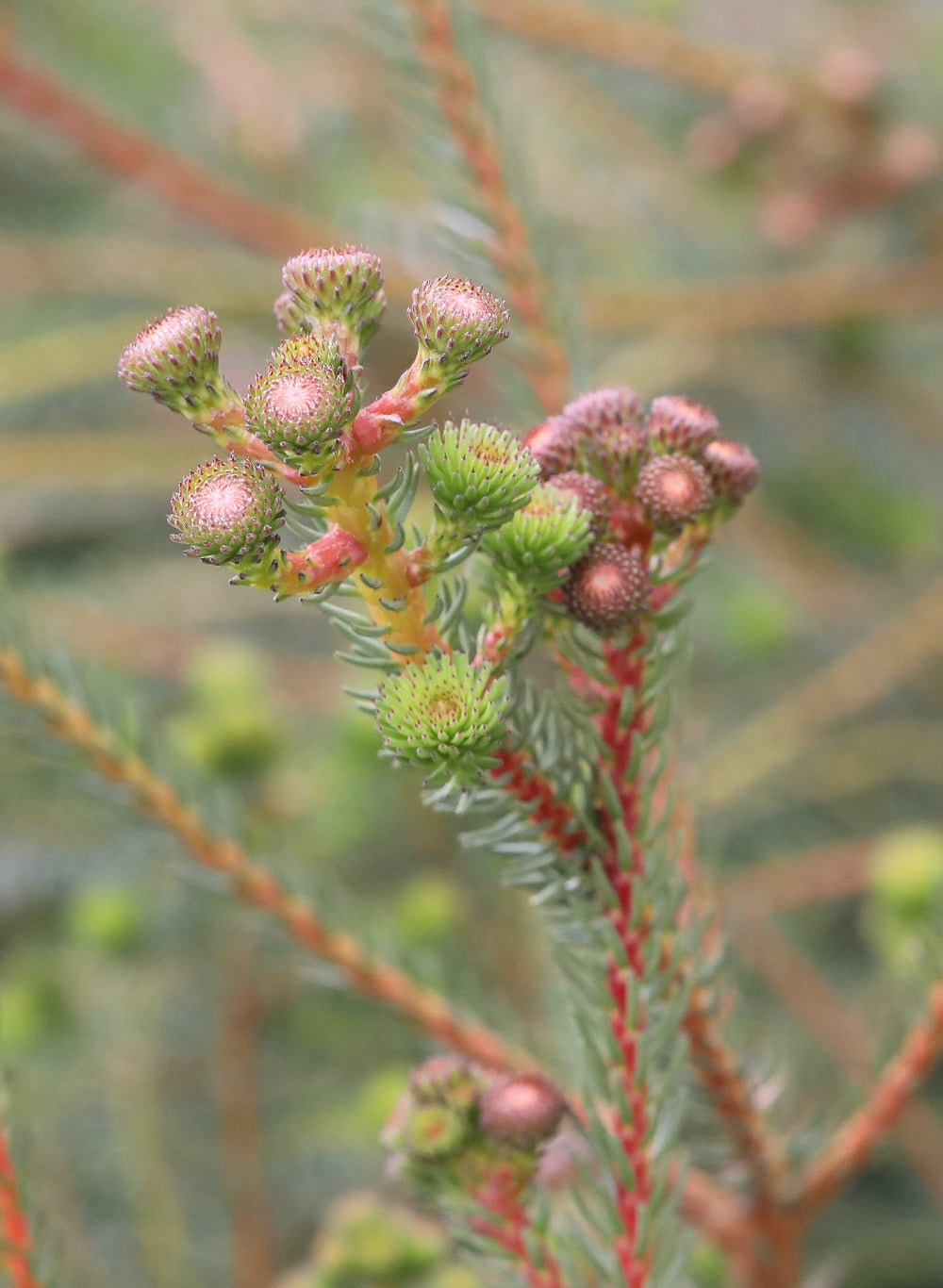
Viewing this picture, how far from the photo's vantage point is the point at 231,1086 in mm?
1243

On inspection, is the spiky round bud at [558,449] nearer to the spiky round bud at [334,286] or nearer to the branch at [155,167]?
the spiky round bud at [334,286]

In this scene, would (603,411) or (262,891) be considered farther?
(262,891)

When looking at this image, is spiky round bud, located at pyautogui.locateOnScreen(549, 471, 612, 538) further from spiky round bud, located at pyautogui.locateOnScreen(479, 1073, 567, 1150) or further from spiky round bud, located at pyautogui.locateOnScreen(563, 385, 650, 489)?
spiky round bud, located at pyautogui.locateOnScreen(479, 1073, 567, 1150)

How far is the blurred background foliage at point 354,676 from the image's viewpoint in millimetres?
1160

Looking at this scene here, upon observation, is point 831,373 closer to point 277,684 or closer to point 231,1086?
point 277,684

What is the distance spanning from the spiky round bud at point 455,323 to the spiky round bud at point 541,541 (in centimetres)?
6

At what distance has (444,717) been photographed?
0.41m

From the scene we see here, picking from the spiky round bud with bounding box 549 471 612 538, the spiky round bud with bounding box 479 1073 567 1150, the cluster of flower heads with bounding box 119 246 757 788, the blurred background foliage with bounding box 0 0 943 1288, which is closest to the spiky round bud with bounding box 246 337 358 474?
the cluster of flower heads with bounding box 119 246 757 788

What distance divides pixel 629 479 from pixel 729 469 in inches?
1.8

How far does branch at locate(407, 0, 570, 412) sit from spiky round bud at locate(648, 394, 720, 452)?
0.74ft

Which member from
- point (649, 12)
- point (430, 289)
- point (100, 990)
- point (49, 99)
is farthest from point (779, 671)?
point (430, 289)

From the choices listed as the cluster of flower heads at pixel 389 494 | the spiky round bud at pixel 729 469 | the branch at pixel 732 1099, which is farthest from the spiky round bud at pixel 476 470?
the branch at pixel 732 1099

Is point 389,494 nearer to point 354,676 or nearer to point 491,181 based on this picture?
point 491,181

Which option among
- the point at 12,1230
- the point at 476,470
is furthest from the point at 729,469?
the point at 12,1230
